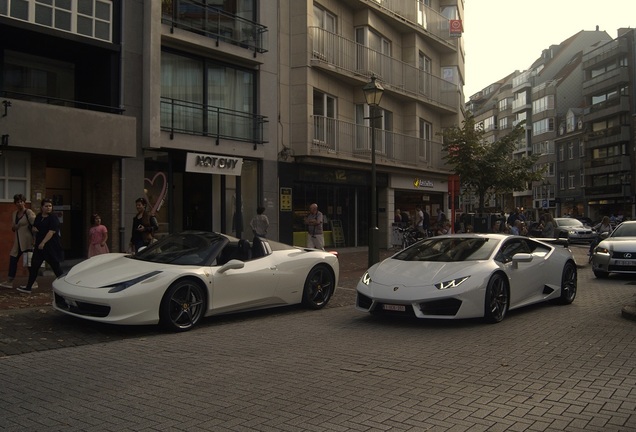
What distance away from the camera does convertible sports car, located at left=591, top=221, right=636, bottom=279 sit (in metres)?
13.7

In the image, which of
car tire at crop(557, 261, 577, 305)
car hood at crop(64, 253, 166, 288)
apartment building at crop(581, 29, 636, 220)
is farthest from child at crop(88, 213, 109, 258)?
apartment building at crop(581, 29, 636, 220)

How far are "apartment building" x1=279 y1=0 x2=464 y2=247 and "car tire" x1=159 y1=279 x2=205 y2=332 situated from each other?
952cm

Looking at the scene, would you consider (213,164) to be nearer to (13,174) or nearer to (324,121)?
(324,121)

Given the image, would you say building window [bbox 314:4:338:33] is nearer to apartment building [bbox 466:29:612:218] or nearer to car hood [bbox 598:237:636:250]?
car hood [bbox 598:237:636:250]

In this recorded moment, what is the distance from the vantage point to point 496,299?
26.6 ft

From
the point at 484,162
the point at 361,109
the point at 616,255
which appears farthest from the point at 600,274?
the point at 361,109

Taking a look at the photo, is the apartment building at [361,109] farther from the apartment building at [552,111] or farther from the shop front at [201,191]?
the apartment building at [552,111]

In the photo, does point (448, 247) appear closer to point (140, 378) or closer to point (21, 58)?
point (140, 378)

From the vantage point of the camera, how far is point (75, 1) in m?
14.1

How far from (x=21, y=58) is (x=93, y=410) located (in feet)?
42.7

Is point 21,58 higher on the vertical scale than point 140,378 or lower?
higher

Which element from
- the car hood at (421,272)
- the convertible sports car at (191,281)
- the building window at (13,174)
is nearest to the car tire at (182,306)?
the convertible sports car at (191,281)

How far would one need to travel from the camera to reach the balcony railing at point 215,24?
54.1 feet

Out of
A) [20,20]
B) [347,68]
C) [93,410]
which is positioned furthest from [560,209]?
[93,410]
